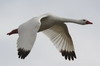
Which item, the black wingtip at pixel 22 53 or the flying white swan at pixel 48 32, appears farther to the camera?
the flying white swan at pixel 48 32

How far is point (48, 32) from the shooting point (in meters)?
28.6

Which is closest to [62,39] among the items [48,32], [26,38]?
[48,32]

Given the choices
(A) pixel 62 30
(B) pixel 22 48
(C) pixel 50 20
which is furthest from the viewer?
(A) pixel 62 30

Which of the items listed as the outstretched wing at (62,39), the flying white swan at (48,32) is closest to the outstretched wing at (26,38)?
the flying white swan at (48,32)

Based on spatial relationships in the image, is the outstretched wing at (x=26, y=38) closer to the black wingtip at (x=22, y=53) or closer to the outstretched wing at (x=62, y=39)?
the black wingtip at (x=22, y=53)

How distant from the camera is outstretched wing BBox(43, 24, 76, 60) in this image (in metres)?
28.5

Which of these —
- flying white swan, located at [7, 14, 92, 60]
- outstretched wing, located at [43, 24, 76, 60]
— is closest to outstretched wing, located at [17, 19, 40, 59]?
flying white swan, located at [7, 14, 92, 60]

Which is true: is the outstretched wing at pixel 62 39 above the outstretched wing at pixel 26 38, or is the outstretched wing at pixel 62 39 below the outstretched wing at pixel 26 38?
below

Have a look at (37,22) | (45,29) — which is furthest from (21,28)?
(45,29)

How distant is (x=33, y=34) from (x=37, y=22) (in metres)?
1.01

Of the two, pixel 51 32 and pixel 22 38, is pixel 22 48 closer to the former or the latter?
pixel 22 38

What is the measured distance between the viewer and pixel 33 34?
23.1m

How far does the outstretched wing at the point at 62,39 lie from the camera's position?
93.4ft

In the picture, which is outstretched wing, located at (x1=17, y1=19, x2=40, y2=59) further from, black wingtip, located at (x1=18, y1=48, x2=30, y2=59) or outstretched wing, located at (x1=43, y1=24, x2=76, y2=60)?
outstretched wing, located at (x1=43, y1=24, x2=76, y2=60)
